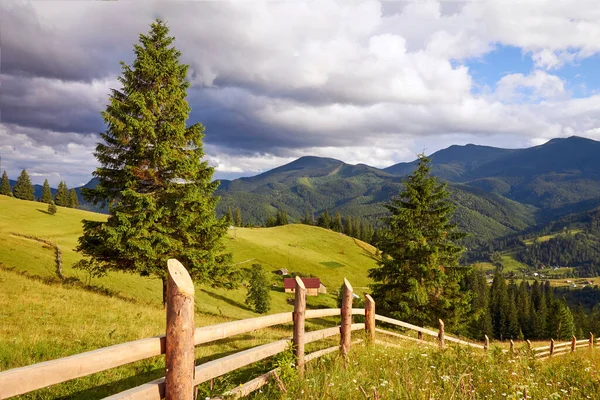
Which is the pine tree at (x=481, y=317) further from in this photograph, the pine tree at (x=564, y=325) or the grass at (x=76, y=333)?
the grass at (x=76, y=333)

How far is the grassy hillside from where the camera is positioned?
33625 millimetres

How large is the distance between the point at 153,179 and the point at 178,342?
50.7 feet

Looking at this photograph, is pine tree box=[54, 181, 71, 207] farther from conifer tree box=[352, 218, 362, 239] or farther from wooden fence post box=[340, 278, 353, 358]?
wooden fence post box=[340, 278, 353, 358]

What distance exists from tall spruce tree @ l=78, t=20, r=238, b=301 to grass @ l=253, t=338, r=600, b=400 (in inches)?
471

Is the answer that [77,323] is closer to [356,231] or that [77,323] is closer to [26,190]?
[26,190]

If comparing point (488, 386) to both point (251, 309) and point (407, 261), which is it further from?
point (251, 309)

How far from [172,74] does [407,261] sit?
19.0 metres

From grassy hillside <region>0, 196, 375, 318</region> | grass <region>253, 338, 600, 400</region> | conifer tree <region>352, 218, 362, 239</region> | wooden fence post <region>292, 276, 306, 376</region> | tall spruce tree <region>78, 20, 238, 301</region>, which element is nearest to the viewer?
grass <region>253, 338, 600, 400</region>

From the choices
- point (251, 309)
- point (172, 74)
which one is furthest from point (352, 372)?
point (251, 309)

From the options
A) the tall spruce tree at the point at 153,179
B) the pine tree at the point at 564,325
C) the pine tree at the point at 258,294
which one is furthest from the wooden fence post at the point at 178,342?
the pine tree at the point at 564,325

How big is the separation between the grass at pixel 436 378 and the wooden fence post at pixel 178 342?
1716 millimetres

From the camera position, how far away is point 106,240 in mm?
17266

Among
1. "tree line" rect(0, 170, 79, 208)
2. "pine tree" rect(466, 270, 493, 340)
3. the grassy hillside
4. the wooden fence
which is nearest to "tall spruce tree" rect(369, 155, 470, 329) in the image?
the grassy hillside

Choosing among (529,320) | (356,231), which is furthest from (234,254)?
(356,231)
